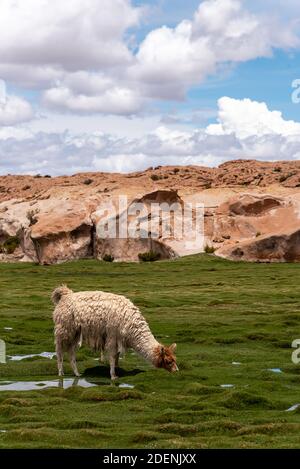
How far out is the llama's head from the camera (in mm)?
16625

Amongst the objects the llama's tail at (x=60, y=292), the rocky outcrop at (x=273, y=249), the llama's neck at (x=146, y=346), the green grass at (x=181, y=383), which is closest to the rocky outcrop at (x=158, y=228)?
the rocky outcrop at (x=273, y=249)

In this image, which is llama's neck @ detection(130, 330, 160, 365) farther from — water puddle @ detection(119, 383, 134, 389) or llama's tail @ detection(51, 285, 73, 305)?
llama's tail @ detection(51, 285, 73, 305)

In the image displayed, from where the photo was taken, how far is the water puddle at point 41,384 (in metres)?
16.0

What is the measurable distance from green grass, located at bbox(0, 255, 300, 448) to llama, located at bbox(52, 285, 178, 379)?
410 mm

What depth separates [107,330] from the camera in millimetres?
16766

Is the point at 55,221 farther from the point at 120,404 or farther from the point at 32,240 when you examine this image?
the point at 120,404

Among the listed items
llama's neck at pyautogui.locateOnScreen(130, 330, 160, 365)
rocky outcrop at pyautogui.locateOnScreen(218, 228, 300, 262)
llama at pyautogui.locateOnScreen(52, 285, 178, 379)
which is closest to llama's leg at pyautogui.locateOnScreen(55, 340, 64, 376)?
llama at pyautogui.locateOnScreen(52, 285, 178, 379)

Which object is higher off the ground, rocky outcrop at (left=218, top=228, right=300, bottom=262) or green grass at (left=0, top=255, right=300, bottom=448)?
rocky outcrop at (left=218, top=228, right=300, bottom=262)

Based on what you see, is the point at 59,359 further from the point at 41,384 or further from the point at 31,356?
the point at 31,356

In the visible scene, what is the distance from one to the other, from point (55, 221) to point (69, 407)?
44.4 m

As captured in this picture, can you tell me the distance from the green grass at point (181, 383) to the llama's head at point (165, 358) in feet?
0.68

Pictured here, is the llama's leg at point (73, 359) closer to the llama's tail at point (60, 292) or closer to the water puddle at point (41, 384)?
the water puddle at point (41, 384)

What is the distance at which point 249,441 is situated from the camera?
11.0m
